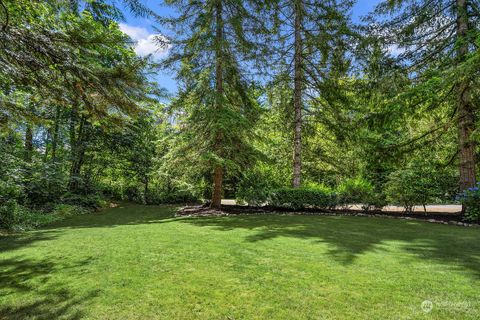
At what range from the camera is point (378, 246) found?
4625 mm

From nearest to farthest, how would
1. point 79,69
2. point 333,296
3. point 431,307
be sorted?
point 431,307 → point 333,296 → point 79,69

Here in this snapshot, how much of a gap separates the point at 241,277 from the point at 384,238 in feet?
11.5

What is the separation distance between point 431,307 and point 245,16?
10351mm

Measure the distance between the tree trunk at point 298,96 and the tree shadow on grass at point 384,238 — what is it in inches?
156

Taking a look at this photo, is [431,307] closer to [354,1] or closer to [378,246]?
[378,246]

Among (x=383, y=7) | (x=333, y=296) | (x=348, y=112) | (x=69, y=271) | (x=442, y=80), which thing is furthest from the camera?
(x=348, y=112)

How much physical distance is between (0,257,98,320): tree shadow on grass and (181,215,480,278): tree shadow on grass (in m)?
3.07

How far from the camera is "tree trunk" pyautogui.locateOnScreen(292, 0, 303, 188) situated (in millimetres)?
10828

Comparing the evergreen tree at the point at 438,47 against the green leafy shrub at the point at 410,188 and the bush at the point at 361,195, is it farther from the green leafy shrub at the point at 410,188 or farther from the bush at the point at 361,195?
the bush at the point at 361,195

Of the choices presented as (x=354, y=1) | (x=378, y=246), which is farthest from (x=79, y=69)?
(x=354, y=1)

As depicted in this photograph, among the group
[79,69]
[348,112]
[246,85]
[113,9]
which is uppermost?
[246,85]

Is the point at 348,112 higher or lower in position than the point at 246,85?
lower

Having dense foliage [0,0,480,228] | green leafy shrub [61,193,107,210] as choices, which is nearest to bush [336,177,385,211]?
dense foliage [0,0,480,228]

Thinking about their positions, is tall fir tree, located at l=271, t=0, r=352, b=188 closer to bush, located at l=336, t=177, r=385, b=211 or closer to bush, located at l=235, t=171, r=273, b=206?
bush, located at l=235, t=171, r=273, b=206
